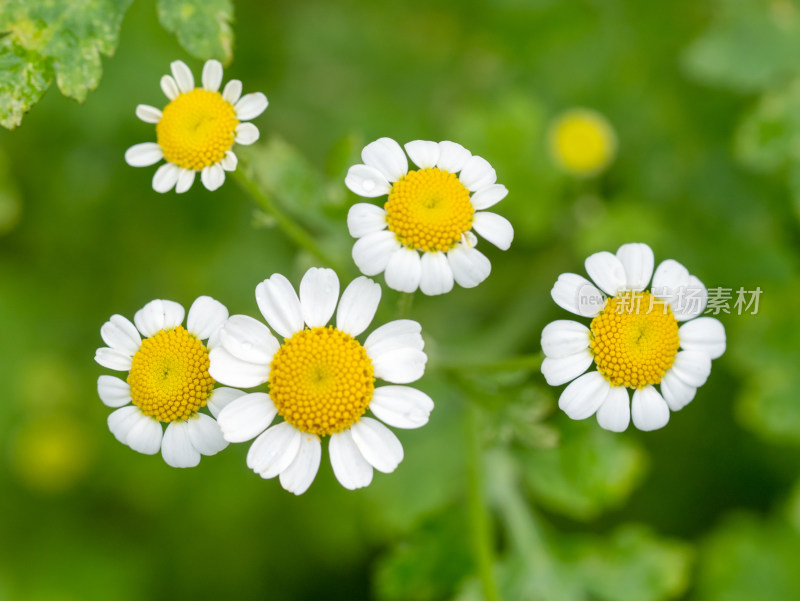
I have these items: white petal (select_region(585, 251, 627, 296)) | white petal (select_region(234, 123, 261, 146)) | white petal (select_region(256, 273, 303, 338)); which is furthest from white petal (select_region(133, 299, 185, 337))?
white petal (select_region(585, 251, 627, 296))

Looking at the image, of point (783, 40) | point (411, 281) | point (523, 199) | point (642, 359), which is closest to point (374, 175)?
point (411, 281)

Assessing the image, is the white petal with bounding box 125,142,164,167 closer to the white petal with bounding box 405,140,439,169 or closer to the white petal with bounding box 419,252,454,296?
the white petal with bounding box 405,140,439,169

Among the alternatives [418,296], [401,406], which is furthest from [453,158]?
[418,296]

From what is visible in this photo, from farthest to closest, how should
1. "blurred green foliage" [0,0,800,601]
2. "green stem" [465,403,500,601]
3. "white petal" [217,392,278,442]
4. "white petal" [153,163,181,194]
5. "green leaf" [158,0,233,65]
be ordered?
"blurred green foliage" [0,0,800,601], "green stem" [465,403,500,601], "green leaf" [158,0,233,65], "white petal" [153,163,181,194], "white petal" [217,392,278,442]

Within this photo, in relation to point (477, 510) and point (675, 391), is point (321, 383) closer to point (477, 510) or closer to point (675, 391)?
point (675, 391)

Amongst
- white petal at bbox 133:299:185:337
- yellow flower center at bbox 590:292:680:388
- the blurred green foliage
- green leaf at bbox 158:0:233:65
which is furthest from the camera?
the blurred green foliage

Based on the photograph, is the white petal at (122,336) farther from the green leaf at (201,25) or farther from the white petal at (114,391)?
the green leaf at (201,25)
